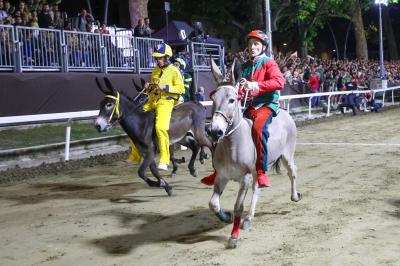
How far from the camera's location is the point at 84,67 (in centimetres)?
1614

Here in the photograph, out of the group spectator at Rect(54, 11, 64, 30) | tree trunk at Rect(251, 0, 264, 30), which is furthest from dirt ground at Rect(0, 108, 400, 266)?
tree trunk at Rect(251, 0, 264, 30)

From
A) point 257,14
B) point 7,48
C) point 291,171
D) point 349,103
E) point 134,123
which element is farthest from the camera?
point 257,14

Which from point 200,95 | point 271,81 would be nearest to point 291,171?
point 271,81

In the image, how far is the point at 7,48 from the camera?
1388 centimetres

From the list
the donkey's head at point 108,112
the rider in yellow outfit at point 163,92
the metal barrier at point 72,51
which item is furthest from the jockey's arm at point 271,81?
the metal barrier at point 72,51

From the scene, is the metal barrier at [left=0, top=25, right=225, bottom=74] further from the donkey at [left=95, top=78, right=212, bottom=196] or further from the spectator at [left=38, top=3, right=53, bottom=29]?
the donkey at [left=95, top=78, right=212, bottom=196]

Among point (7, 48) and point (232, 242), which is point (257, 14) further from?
point (232, 242)

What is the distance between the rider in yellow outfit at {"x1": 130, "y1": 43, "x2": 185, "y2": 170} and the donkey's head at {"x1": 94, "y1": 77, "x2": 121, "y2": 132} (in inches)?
24.9

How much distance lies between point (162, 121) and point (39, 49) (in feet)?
23.3

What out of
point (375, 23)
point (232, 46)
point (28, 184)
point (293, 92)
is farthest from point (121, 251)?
point (375, 23)

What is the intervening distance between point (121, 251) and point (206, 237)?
1.04 meters

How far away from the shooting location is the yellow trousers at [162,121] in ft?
30.0

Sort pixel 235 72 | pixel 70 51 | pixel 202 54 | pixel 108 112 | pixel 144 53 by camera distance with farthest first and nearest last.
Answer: pixel 202 54 → pixel 144 53 → pixel 70 51 → pixel 108 112 → pixel 235 72

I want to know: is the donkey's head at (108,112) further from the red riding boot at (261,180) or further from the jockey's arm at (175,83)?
the red riding boot at (261,180)
